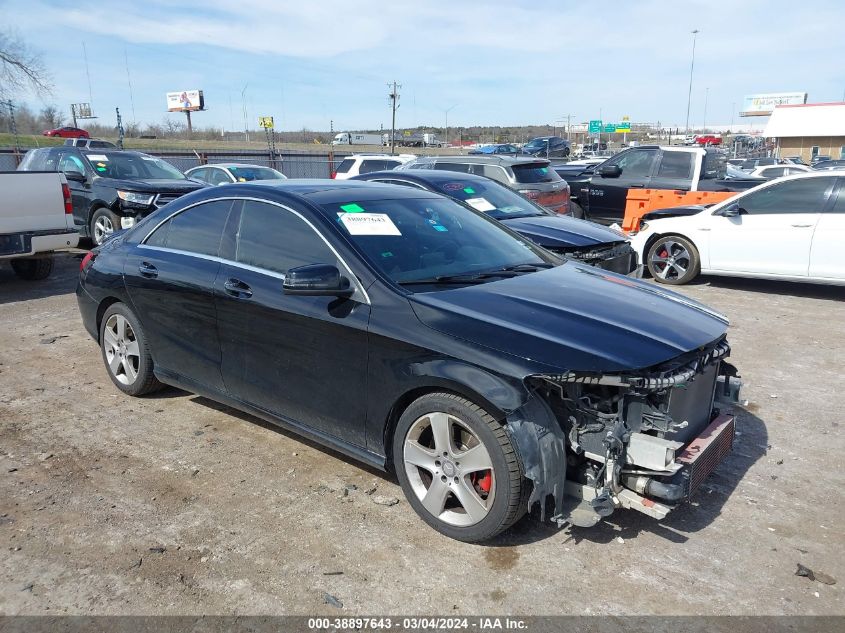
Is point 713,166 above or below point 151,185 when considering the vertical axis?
above

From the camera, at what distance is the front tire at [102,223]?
10742 mm

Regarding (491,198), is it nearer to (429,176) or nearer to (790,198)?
(429,176)

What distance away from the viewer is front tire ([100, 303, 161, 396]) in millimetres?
4875

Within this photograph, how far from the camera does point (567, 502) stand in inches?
123

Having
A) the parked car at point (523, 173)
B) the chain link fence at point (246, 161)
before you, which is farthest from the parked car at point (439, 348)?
the chain link fence at point (246, 161)

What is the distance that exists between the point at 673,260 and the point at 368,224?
268 inches

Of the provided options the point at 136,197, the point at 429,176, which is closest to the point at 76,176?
the point at 136,197

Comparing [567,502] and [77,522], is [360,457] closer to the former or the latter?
[567,502]

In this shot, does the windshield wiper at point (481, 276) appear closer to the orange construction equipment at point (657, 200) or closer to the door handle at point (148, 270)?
the door handle at point (148, 270)

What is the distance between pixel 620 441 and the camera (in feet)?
9.84

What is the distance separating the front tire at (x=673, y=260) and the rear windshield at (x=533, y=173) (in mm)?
2580

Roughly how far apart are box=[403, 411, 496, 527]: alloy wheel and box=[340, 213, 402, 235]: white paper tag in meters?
1.17

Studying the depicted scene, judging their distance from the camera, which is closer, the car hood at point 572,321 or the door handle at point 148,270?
the car hood at point 572,321

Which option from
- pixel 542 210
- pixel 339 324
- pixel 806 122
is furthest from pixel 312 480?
pixel 806 122
